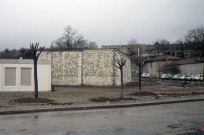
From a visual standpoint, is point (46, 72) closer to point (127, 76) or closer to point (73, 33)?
point (127, 76)

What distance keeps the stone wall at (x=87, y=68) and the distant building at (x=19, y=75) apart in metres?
13.0

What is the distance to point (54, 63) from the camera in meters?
42.5

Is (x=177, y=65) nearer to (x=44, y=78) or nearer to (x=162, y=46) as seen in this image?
(x=162, y=46)

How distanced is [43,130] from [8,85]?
19.0 meters

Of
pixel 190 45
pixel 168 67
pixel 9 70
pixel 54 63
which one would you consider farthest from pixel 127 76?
pixel 190 45

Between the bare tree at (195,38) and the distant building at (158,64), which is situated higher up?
the bare tree at (195,38)

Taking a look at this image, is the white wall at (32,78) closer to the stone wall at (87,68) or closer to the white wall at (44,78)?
the white wall at (44,78)

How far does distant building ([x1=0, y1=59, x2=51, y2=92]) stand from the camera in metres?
26.0

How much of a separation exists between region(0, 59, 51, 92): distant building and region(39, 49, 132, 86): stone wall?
1299 cm

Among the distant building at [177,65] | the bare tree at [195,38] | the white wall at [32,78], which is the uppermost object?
the bare tree at [195,38]

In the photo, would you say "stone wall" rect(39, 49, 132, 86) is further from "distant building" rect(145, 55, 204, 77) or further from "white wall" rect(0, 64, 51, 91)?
"distant building" rect(145, 55, 204, 77)

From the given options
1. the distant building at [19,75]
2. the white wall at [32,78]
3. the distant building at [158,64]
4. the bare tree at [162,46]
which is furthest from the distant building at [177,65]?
the distant building at [19,75]

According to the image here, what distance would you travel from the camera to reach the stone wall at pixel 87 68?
3941 cm

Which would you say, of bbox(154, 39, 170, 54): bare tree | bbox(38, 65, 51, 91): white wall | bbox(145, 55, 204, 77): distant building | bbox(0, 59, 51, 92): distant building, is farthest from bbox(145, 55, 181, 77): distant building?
bbox(0, 59, 51, 92): distant building
